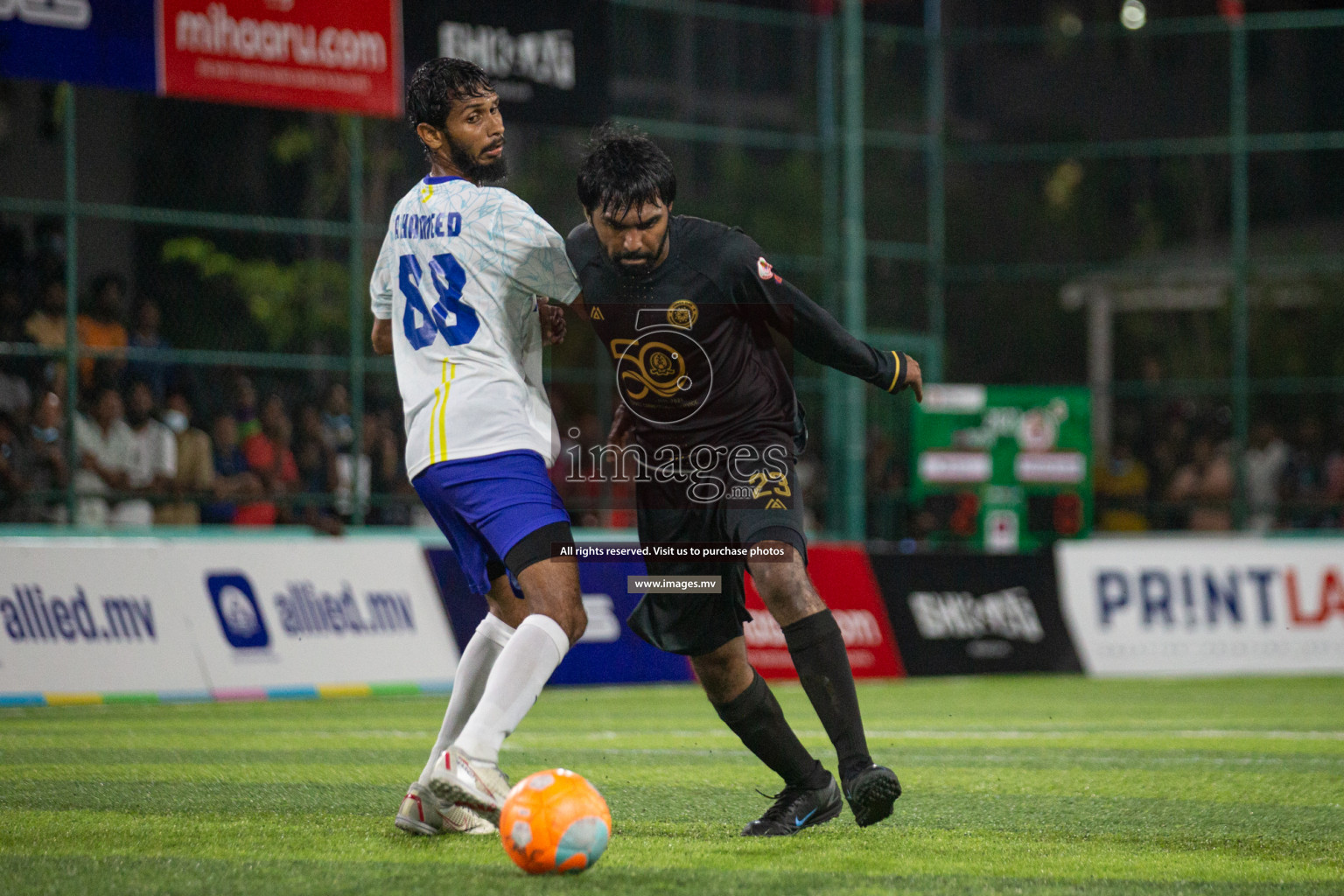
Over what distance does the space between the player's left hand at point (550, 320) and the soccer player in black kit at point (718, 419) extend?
0.08 m

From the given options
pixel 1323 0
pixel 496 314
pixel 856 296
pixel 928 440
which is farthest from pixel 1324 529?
pixel 496 314

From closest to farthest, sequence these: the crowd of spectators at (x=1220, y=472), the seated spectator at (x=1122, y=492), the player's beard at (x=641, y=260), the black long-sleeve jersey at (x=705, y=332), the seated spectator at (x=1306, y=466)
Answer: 1. the player's beard at (x=641, y=260)
2. the black long-sleeve jersey at (x=705, y=332)
3. the crowd of spectators at (x=1220, y=472)
4. the seated spectator at (x=1306, y=466)
5. the seated spectator at (x=1122, y=492)

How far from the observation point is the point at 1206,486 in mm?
17547

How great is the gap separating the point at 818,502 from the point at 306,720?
27.0 ft

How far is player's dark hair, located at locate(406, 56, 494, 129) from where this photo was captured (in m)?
5.00

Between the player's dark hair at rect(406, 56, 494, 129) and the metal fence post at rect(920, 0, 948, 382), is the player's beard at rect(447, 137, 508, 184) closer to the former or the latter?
the player's dark hair at rect(406, 56, 494, 129)

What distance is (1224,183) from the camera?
18.2 metres

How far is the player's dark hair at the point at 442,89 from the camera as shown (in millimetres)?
4996

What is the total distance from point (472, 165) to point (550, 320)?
54cm

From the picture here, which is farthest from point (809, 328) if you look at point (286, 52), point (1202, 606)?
point (1202, 606)

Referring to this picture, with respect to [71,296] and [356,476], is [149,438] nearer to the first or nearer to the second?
[71,296]

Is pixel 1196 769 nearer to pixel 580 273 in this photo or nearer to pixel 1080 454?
pixel 580 273

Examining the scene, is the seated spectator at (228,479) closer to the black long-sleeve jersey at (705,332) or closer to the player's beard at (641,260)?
the black long-sleeve jersey at (705,332)

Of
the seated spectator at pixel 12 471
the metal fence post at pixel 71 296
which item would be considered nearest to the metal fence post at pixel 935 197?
the metal fence post at pixel 71 296
